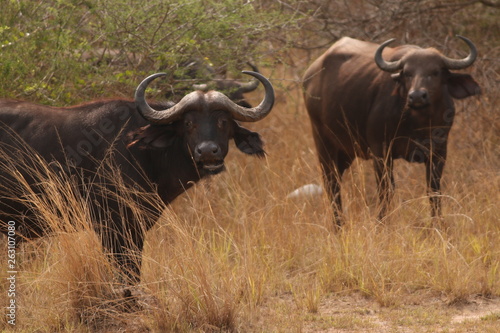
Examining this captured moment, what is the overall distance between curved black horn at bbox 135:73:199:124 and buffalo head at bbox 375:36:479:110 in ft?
8.01

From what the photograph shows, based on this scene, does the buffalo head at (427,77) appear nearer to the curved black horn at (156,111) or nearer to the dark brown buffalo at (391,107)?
the dark brown buffalo at (391,107)

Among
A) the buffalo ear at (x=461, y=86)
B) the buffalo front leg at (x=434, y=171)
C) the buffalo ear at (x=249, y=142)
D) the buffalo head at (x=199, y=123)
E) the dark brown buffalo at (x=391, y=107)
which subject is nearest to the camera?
the buffalo head at (x=199, y=123)

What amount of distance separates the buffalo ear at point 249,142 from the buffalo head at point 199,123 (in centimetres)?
11

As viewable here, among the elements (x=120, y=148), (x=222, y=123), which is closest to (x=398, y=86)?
(x=222, y=123)

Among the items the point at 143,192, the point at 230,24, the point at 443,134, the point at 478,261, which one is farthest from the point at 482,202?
the point at 143,192

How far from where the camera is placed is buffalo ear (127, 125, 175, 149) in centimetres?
545

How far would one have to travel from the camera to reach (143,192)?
5.45m

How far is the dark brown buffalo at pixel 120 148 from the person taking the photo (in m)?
5.36

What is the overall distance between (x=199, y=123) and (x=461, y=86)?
3.20 meters

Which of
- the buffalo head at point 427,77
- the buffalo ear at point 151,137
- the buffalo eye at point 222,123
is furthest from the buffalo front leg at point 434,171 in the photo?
the buffalo ear at point 151,137

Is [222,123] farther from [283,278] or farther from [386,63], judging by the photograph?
[386,63]

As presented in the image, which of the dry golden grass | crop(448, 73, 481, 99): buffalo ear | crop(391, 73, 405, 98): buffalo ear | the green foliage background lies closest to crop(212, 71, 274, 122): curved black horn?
the dry golden grass

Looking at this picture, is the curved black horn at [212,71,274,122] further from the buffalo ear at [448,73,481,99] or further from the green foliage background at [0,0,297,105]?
the buffalo ear at [448,73,481,99]

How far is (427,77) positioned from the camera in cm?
725
